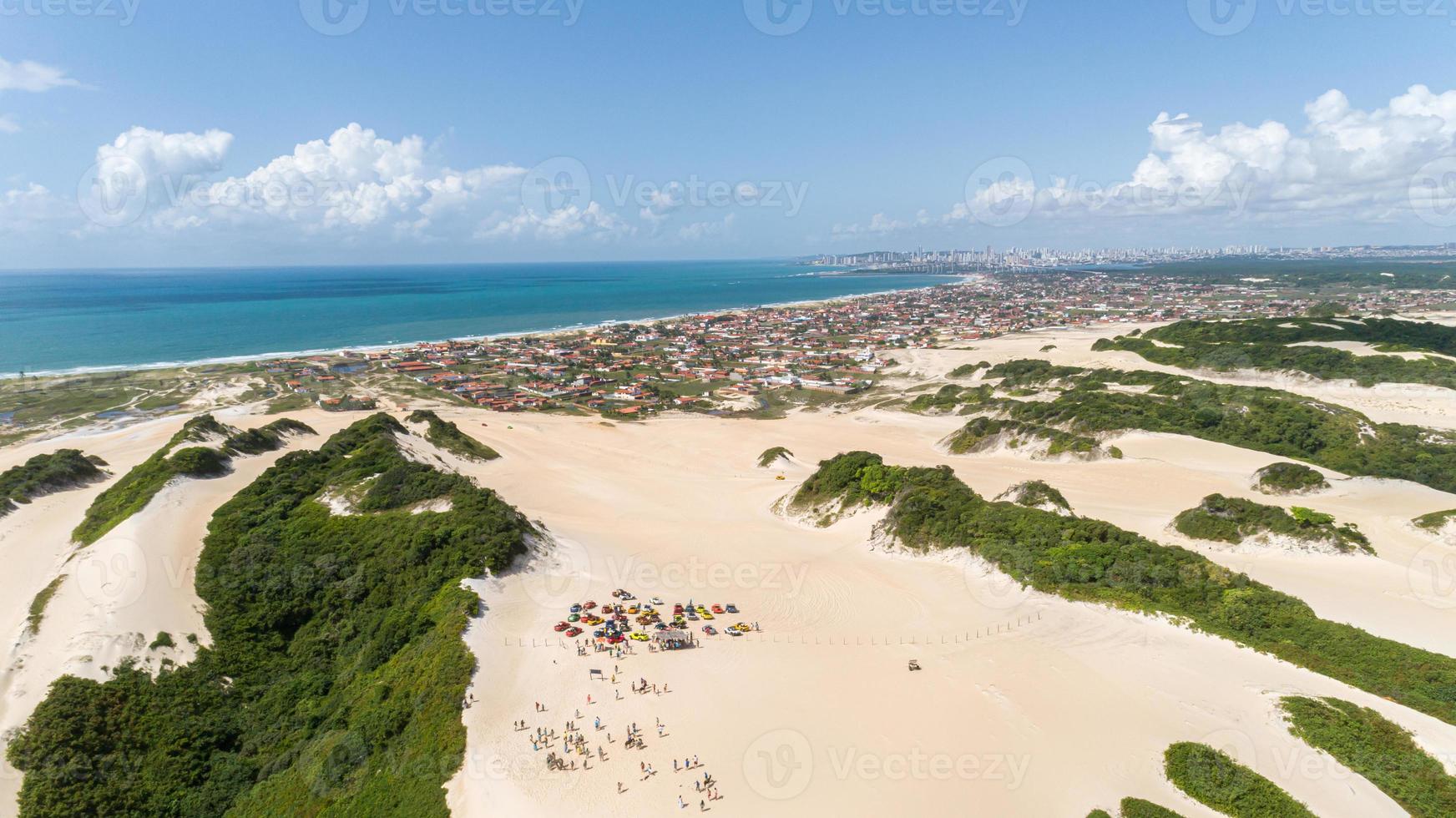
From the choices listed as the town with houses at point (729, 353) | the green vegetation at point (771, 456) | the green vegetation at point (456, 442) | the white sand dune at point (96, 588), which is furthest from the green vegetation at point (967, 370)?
the white sand dune at point (96, 588)

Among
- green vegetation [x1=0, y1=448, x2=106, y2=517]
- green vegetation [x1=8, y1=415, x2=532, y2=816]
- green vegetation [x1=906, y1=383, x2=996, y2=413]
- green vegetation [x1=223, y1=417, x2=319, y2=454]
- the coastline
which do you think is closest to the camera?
green vegetation [x1=8, y1=415, x2=532, y2=816]

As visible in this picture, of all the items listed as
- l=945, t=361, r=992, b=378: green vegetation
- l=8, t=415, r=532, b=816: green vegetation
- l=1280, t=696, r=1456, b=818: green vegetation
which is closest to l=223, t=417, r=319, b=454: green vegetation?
l=8, t=415, r=532, b=816: green vegetation

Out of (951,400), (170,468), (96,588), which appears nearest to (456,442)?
(170,468)

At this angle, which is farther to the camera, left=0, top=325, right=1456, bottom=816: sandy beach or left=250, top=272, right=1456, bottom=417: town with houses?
Result: left=250, top=272, right=1456, bottom=417: town with houses

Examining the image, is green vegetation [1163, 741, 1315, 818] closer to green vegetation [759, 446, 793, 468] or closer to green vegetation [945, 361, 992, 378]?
green vegetation [759, 446, 793, 468]

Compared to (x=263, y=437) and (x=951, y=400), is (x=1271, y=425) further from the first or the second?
(x=263, y=437)

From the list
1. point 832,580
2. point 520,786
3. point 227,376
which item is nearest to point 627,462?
point 832,580
